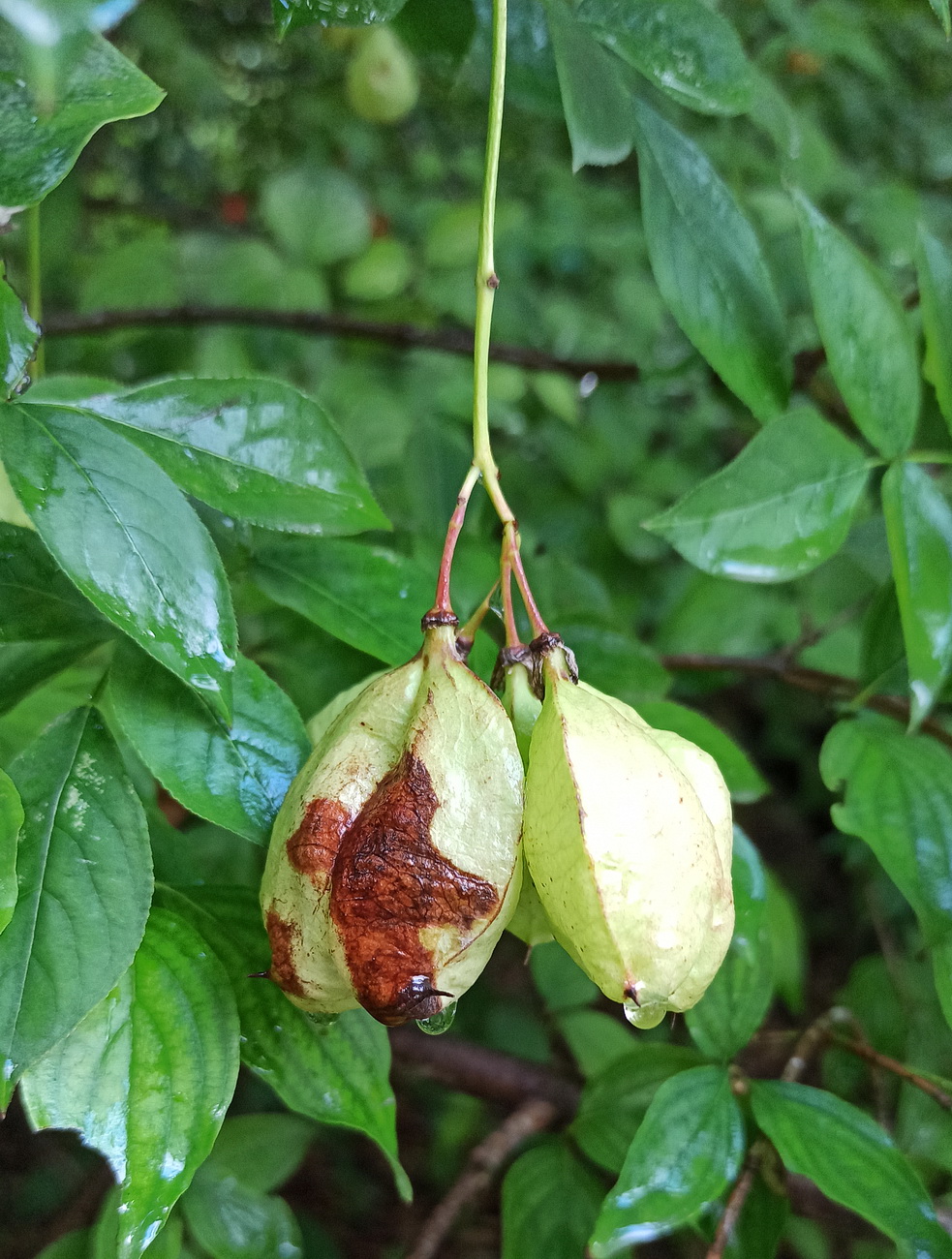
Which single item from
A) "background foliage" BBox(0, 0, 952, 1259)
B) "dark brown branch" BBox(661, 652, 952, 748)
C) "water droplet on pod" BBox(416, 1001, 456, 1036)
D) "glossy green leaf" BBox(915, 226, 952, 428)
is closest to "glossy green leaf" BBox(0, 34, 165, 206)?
"background foliage" BBox(0, 0, 952, 1259)

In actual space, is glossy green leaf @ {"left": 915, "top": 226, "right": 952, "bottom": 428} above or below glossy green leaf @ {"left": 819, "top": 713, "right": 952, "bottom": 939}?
above

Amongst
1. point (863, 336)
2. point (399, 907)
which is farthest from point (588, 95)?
point (399, 907)

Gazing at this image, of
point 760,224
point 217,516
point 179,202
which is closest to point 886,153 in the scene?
point 760,224

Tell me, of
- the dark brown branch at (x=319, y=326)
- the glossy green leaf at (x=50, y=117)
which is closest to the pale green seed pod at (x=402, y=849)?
the glossy green leaf at (x=50, y=117)

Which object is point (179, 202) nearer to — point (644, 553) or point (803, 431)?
point (644, 553)

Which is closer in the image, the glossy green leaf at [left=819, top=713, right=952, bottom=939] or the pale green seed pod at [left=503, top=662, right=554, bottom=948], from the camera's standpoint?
the pale green seed pod at [left=503, top=662, right=554, bottom=948]

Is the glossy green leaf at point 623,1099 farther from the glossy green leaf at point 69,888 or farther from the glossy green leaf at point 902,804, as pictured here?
the glossy green leaf at point 69,888

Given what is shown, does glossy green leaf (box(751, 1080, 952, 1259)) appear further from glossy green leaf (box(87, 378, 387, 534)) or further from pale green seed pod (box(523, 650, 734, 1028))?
glossy green leaf (box(87, 378, 387, 534))
